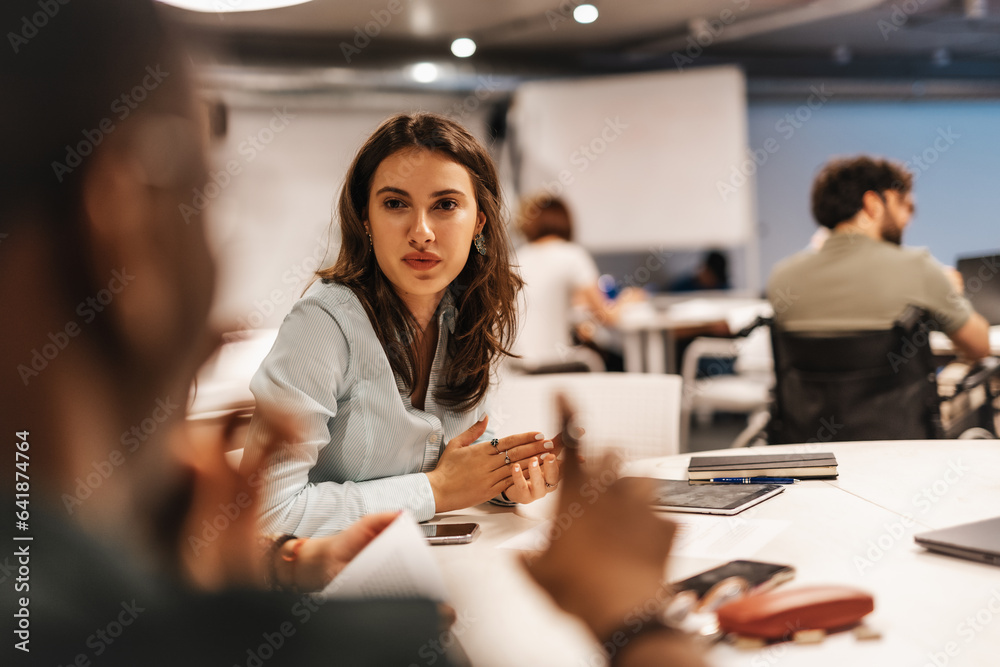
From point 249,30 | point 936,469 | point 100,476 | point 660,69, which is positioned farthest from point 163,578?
point 660,69

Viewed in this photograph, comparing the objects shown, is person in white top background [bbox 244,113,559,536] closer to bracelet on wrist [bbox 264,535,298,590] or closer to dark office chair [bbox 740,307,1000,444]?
bracelet on wrist [bbox 264,535,298,590]

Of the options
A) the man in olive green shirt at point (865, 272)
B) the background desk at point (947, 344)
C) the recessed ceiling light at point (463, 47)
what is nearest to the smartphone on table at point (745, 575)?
the man in olive green shirt at point (865, 272)

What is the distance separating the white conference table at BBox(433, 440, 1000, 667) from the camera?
336 mm

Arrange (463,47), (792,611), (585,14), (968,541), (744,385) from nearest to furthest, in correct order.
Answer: (792,611), (968,541), (744,385), (585,14), (463,47)

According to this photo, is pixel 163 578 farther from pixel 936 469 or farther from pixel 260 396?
pixel 936 469

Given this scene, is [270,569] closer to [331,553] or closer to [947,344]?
[331,553]

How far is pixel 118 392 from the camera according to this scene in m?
0.28

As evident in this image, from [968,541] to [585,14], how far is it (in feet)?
18.1

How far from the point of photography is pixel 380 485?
1.20 m

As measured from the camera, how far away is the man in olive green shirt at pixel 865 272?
2.50 metres

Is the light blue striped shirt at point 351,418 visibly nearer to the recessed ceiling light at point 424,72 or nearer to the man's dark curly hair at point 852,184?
the man's dark curly hair at point 852,184

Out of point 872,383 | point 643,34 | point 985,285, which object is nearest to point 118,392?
point 872,383

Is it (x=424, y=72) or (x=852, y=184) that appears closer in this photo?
(x=852, y=184)

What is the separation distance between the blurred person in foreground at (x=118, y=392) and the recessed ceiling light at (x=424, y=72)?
6428 mm
